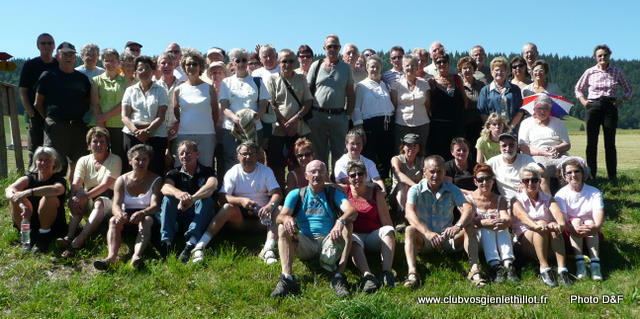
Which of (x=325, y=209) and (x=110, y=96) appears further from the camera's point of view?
(x=110, y=96)

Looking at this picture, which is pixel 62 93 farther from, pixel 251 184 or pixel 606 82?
pixel 606 82

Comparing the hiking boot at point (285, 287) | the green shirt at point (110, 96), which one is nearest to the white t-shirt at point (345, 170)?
the hiking boot at point (285, 287)

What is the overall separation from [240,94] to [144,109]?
1.34m

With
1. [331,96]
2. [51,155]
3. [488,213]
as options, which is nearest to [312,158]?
[331,96]

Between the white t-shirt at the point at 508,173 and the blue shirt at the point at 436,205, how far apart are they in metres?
1.11

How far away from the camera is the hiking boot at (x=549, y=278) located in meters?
5.66

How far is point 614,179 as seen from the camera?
384 inches

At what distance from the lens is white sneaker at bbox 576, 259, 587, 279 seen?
19.2ft

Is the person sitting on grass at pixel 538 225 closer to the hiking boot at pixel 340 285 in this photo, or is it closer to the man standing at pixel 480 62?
the hiking boot at pixel 340 285

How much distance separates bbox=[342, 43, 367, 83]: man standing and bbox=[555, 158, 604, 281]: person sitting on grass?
383 cm

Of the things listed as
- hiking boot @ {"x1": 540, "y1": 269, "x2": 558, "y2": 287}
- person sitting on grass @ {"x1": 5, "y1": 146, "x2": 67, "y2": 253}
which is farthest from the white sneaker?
person sitting on grass @ {"x1": 5, "y1": 146, "x2": 67, "y2": 253}

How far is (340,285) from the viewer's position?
554 centimetres

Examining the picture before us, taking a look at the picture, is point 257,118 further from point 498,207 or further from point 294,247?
point 498,207

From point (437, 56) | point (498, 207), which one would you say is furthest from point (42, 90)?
point (498, 207)
